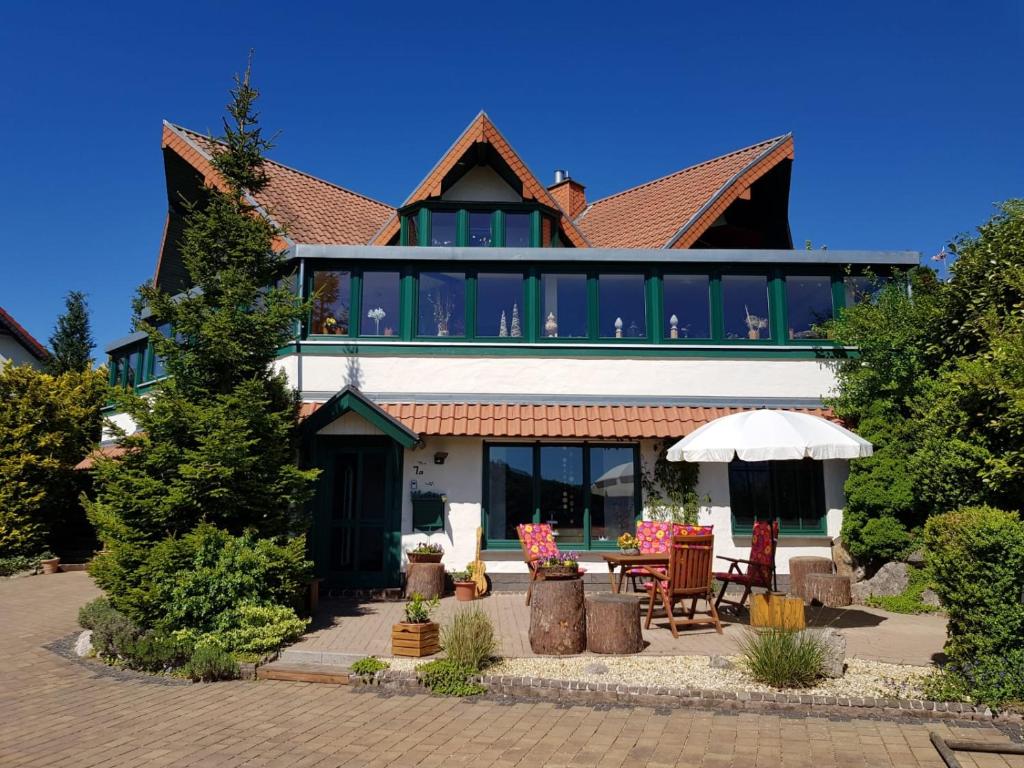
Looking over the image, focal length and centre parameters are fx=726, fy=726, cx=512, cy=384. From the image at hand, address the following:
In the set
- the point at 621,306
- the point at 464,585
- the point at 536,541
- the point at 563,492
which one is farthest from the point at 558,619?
the point at 621,306

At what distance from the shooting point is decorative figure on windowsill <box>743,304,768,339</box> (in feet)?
44.5

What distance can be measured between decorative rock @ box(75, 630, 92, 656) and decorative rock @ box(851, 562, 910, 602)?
1066cm

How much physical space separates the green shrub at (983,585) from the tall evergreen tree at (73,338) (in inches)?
1200

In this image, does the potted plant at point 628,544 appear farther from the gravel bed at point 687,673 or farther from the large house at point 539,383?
the gravel bed at point 687,673

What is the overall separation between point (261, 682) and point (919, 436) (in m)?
9.87

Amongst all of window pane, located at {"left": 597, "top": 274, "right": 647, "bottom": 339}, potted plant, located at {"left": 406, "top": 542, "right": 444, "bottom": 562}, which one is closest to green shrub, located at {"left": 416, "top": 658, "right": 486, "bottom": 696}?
potted plant, located at {"left": 406, "top": 542, "right": 444, "bottom": 562}

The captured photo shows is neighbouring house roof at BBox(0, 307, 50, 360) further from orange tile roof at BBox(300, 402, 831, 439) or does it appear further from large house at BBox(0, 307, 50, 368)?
→ orange tile roof at BBox(300, 402, 831, 439)

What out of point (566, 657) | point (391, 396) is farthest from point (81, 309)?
point (566, 657)

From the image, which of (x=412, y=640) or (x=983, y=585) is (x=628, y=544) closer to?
(x=412, y=640)

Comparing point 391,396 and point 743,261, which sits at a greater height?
point 743,261

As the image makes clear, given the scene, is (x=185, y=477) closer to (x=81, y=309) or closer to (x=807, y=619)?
(x=807, y=619)

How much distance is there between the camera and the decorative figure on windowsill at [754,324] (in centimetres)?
1358

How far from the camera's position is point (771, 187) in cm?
1719

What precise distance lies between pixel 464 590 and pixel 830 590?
5.39 meters
